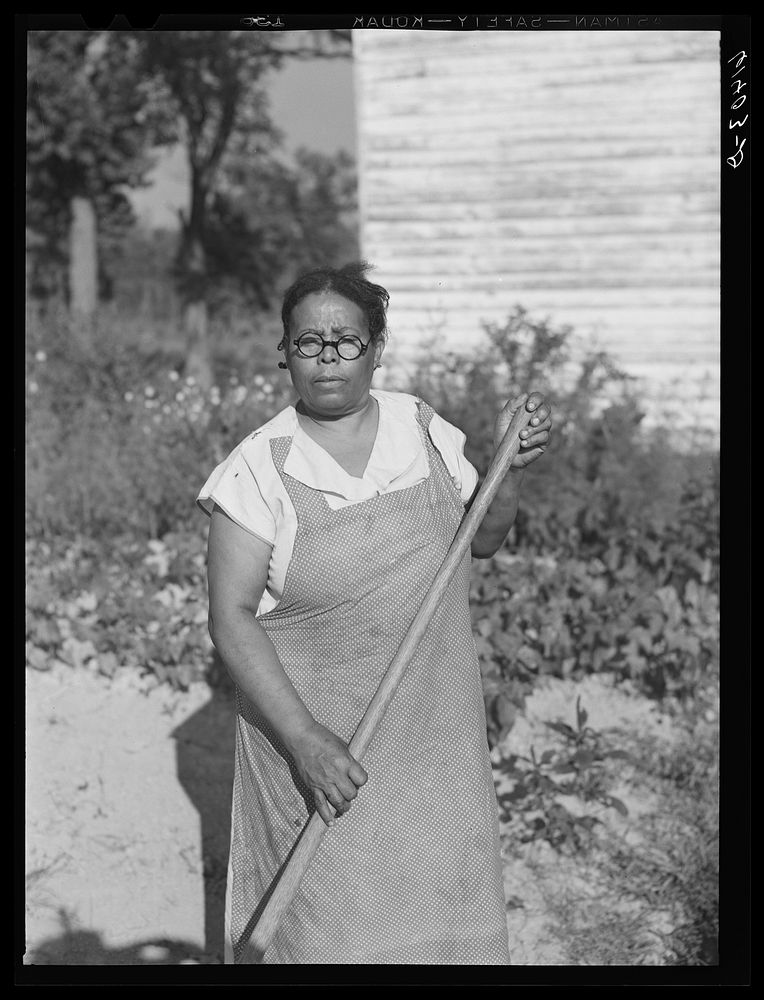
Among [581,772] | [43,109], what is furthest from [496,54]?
[43,109]

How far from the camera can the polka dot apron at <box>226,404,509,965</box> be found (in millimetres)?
2336

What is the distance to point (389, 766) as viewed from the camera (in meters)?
2.37

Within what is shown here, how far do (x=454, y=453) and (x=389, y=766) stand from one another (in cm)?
66

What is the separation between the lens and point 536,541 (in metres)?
5.42

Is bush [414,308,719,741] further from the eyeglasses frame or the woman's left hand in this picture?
the eyeglasses frame

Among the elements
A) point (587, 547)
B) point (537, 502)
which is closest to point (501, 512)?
point (587, 547)

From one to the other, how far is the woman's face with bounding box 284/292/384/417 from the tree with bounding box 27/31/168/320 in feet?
38.1

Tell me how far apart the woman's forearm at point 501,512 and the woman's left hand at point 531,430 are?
0.11 feet

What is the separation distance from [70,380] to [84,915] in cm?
585

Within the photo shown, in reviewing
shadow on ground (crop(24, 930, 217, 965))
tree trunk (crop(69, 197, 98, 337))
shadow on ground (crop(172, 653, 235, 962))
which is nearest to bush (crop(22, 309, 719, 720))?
shadow on ground (crop(172, 653, 235, 962))

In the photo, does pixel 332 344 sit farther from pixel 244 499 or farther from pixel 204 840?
pixel 204 840

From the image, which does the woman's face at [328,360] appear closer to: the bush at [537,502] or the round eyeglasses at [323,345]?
the round eyeglasses at [323,345]
